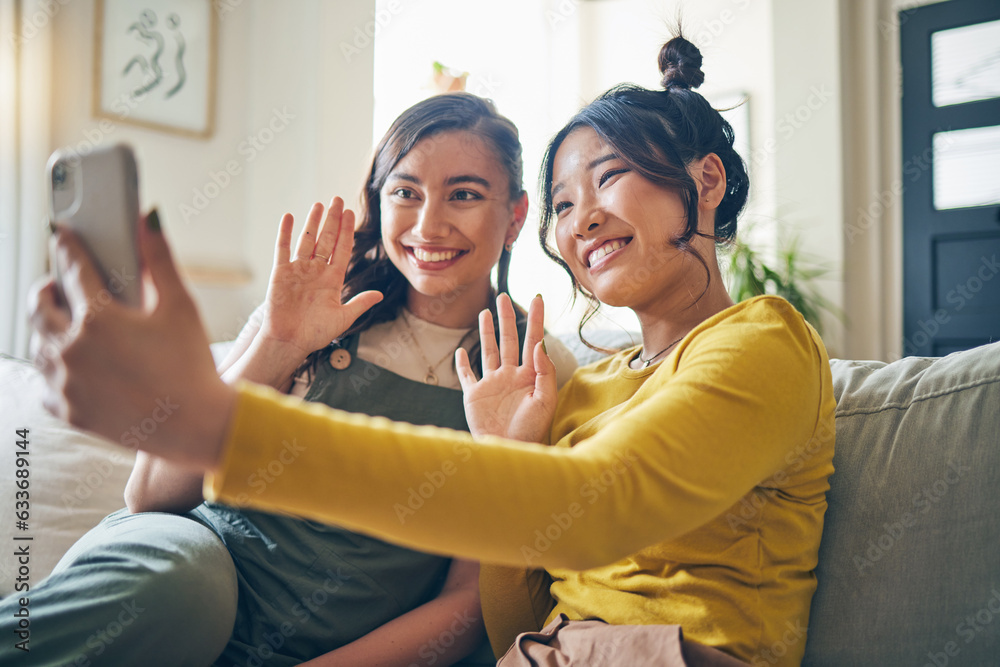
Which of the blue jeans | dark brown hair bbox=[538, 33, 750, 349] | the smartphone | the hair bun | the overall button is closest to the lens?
the smartphone

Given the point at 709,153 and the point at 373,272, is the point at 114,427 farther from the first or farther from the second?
the point at 373,272

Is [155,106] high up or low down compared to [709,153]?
up

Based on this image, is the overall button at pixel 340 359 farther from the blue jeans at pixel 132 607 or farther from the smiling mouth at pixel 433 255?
the blue jeans at pixel 132 607

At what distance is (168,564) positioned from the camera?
2.80ft

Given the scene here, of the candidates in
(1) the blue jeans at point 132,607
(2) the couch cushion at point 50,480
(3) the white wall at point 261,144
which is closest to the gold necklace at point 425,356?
(1) the blue jeans at point 132,607

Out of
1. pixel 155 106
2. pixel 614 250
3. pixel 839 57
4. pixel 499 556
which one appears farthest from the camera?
pixel 839 57

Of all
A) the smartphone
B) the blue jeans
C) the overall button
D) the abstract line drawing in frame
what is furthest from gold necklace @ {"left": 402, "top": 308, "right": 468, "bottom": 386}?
the abstract line drawing in frame

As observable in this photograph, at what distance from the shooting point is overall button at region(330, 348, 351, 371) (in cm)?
122

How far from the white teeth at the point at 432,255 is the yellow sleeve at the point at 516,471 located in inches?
25.8

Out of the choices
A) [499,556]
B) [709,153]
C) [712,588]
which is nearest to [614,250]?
[709,153]

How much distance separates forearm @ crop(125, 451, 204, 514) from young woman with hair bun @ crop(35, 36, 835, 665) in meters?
0.45

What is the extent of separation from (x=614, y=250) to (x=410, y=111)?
1.87ft

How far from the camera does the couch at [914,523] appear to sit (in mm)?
802

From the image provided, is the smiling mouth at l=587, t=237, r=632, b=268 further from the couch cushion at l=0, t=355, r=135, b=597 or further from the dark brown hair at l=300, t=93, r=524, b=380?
the couch cushion at l=0, t=355, r=135, b=597
